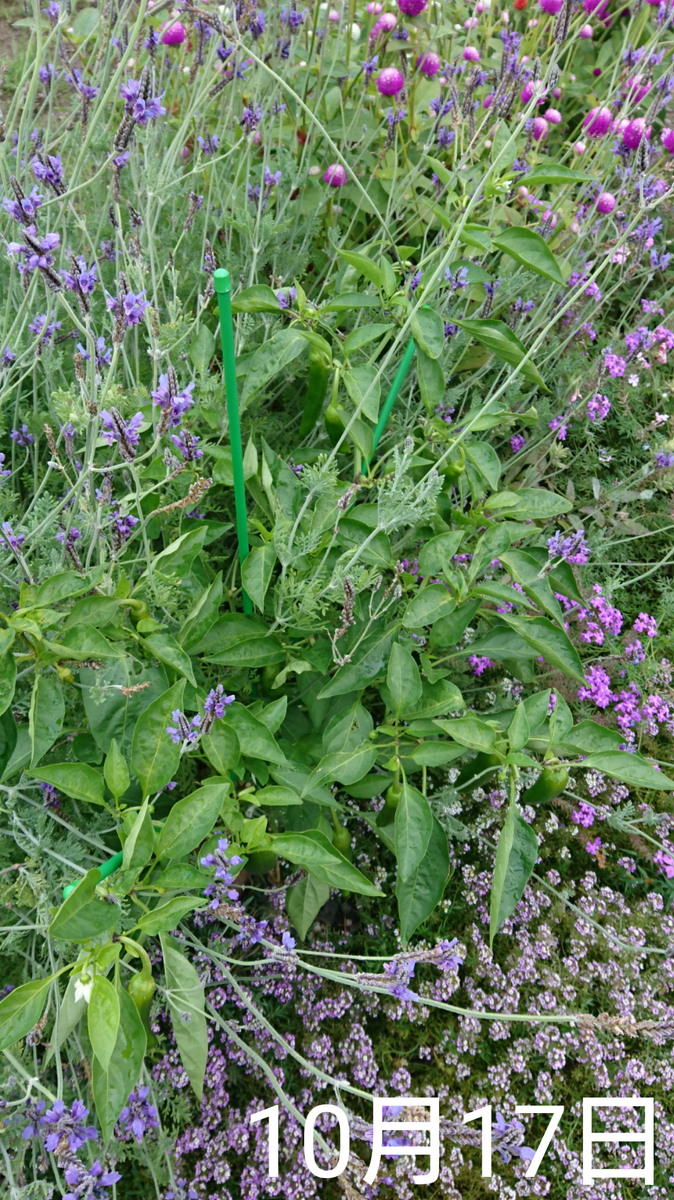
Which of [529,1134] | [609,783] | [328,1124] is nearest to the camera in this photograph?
[328,1124]

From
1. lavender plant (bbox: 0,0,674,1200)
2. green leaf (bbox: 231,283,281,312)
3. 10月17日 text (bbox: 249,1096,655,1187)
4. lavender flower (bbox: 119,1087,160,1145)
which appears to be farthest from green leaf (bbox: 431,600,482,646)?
lavender flower (bbox: 119,1087,160,1145)

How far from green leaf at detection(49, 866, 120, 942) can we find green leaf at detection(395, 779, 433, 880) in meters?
0.50

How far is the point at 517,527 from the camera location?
1.60 metres

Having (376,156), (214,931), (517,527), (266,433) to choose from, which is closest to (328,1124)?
(214,931)

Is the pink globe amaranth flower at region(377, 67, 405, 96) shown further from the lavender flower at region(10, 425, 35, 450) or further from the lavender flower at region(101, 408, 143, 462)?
the lavender flower at region(101, 408, 143, 462)

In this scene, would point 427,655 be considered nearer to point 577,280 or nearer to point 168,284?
point 168,284

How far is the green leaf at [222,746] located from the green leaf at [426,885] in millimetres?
379

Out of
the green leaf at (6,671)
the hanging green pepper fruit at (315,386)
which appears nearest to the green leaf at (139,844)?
the green leaf at (6,671)

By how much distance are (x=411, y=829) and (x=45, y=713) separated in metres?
0.64

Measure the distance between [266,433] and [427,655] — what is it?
2.43 ft

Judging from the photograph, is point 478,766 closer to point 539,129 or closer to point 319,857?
point 319,857

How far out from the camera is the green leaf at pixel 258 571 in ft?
4.80

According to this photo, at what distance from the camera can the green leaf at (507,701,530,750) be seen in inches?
56.0

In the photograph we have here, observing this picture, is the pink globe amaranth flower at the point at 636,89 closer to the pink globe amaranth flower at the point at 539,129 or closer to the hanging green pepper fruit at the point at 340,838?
the pink globe amaranth flower at the point at 539,129
